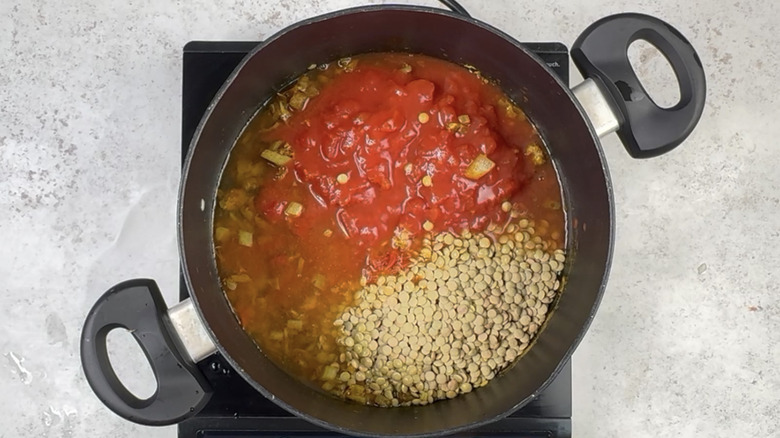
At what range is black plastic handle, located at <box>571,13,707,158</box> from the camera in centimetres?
96

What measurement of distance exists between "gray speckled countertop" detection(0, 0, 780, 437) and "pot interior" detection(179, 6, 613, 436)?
16cm

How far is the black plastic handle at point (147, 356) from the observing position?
3.04 ft

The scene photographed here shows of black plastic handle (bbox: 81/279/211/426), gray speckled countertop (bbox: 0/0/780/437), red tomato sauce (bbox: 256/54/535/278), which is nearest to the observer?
black plastic handle (bbox: 81/279/211/426)

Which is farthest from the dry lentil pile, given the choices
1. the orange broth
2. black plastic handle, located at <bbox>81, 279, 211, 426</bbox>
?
black plastic handle, located at <bbox>81, 279, 211, 426</bbox>

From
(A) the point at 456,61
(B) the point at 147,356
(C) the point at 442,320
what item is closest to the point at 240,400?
(B) the point at 147,356

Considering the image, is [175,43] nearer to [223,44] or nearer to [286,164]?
[223,44]

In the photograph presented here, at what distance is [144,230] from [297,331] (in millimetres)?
322

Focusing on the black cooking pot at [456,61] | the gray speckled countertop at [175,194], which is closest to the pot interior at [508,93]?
the black cooking pot at [456,61]

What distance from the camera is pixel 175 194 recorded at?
117 centimetres

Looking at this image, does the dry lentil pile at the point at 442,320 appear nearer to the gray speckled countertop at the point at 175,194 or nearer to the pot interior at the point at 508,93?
the pot interior at the point at 508,93

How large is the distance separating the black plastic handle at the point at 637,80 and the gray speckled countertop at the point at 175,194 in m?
0.23

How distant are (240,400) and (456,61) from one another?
603 mm

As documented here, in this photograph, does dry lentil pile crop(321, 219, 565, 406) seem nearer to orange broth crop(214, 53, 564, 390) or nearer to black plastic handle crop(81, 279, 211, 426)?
orange broth crop(214, 53, 564, 390)

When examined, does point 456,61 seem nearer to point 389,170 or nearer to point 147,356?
point 389,170
